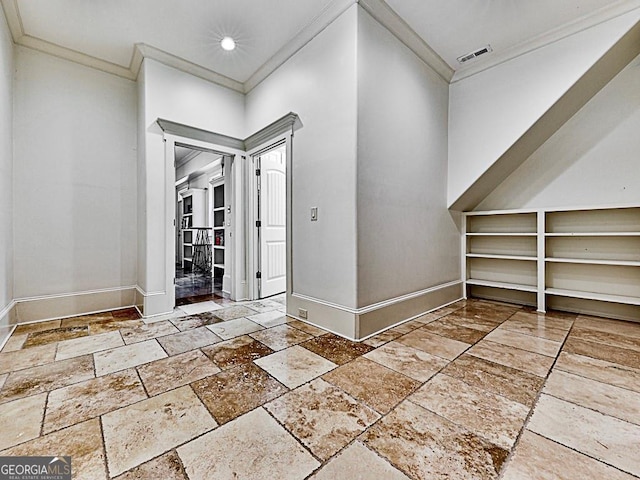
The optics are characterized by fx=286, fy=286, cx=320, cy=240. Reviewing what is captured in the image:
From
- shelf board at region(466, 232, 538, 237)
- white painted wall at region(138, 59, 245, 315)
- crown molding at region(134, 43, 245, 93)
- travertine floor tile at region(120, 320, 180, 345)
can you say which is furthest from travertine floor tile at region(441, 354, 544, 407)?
crown molding at region(134, 43, 245, 93)

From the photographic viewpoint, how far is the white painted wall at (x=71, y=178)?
2986mm

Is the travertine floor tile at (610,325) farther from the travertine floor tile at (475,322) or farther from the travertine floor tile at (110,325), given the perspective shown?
the travertine floor tile at (110,325)

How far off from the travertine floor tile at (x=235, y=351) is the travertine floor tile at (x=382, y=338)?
0.83 meters

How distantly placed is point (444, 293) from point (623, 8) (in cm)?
305

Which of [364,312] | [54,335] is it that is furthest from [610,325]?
[54,335]

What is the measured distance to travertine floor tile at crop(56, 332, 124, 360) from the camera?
2191 mm

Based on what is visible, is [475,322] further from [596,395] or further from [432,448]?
[432,448]

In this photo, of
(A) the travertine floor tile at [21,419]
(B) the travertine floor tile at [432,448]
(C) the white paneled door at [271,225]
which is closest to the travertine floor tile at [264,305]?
(C) the white paneled door at [271,225]

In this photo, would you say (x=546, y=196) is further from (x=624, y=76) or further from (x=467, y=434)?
(x=467, y=434)

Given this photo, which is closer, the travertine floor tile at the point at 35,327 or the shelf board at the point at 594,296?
the travertine floor tile at the point at 35,327

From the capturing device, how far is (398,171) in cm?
287

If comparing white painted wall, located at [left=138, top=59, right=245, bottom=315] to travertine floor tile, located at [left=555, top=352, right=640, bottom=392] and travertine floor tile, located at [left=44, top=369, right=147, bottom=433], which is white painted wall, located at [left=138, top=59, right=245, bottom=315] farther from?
travertine floor tile, located at [left=555, top=352, right=640, bottom=392]

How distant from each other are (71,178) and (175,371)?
109 inches

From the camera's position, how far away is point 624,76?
2.91 m
